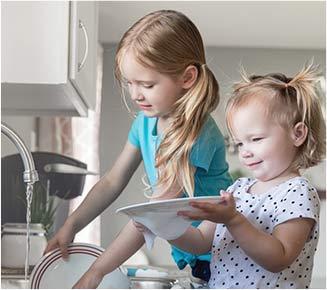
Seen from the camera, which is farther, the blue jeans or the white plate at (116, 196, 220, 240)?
the blue jeans

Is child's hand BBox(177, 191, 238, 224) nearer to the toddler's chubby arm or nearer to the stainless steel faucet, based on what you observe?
the toddler's chubby arm

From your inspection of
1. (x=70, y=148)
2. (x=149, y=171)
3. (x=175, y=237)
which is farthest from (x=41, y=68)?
(x=70, y=148)

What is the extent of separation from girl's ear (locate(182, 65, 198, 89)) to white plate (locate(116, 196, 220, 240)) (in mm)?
156

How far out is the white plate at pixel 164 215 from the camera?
2.18 ft

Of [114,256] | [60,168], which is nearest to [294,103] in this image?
[114,256]

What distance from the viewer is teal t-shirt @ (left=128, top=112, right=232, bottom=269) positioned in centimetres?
81

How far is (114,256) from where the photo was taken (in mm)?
818

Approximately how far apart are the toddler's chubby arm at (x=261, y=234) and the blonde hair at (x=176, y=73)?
0.39ft

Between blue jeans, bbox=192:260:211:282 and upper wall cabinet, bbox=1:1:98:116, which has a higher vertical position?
upper wall cabinet, bbox=1:1:98:116

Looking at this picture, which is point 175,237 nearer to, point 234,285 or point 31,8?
point 234,285

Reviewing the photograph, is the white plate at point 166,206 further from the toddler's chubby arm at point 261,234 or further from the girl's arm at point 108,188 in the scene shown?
the girl's arm at point 108,188

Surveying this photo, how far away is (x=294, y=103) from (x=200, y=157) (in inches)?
4.6

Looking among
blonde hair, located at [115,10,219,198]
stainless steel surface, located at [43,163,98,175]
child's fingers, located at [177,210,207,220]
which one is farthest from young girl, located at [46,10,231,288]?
stainless steel surface, located at [43,163,98,175]

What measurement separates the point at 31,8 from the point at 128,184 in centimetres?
24
